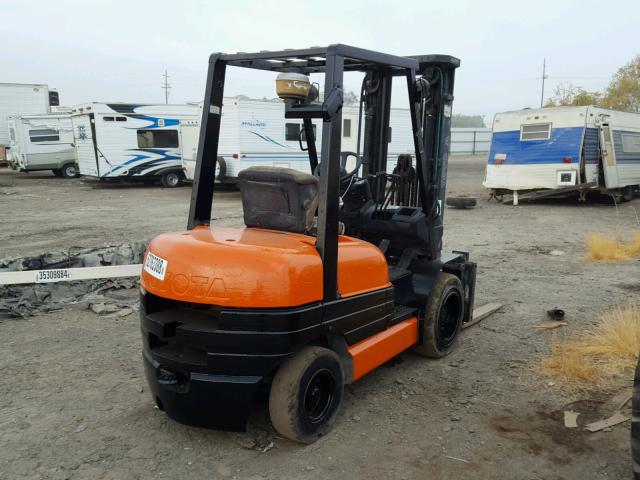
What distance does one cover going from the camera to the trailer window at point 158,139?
23.2 meters

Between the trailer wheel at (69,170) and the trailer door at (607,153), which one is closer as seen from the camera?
the trailer door at (607,153)

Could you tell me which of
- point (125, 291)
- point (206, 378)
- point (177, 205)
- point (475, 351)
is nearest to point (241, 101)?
point (177, 205)

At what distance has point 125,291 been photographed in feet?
24.3

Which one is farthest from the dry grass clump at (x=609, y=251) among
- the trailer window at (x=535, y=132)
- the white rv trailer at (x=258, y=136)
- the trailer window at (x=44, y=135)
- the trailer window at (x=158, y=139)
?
the trailer window at (x=44, y=135)

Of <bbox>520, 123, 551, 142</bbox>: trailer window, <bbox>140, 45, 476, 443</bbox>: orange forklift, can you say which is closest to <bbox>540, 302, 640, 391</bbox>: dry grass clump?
<bbox>140, 45, 476, 443</bbox>: orange forklift

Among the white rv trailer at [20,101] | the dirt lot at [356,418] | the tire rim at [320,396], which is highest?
the white rv trailer at [20,101]

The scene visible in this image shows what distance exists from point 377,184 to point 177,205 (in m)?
13.3

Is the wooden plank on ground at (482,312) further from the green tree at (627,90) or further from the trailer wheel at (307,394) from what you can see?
the green tree at (627,90)

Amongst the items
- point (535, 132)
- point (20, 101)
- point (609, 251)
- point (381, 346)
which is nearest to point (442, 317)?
point (381, 346)

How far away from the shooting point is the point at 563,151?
17.0 metres

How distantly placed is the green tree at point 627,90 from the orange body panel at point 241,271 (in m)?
48.5

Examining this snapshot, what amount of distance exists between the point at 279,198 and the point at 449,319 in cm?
244

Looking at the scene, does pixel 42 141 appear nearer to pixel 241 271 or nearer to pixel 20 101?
pixel 20 101

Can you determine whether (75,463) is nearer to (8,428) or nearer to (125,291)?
(8,428)
